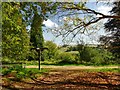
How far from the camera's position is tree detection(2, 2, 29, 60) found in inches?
200

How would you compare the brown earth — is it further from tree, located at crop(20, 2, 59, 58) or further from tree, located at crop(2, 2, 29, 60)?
tree, located at crop(20, 2, 59, 58)

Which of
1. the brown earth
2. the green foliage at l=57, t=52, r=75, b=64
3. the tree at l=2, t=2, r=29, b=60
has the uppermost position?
the tree at l=2, t=2, r=29, b=60

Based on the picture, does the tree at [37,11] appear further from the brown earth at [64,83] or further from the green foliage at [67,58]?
the green foliage at [67,58]

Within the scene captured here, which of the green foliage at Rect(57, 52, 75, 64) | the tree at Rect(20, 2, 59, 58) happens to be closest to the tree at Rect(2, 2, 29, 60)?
the tree at Rect(20, 2, 59, 58)

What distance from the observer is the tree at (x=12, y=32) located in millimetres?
5070

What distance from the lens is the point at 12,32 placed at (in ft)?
20.4

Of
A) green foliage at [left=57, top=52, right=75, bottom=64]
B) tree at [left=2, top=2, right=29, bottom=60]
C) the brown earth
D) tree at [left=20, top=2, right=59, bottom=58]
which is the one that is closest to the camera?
tree at [left=2, top=2, right=29, bottom=60]

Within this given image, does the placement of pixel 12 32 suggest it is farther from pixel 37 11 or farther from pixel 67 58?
pixel 67 58

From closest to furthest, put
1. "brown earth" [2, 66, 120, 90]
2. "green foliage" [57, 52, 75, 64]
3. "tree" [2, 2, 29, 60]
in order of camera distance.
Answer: "tree" [2, 2, 29, 60] → "brown earth" [2, 66, 120, 90] → "green foliage" [57, 52, 75, 64]

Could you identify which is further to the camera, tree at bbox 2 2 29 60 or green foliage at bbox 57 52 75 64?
green foliage at bbox 57 52 75 64

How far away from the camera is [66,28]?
17.8ft

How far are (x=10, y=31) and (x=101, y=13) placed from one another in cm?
205

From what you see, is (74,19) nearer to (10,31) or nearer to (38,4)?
(38,4)

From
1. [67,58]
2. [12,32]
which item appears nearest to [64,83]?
[12,32]
